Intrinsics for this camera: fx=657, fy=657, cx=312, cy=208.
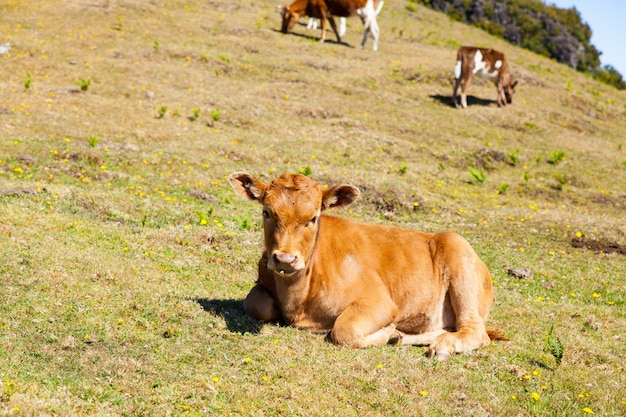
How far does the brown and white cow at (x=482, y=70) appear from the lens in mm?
31469

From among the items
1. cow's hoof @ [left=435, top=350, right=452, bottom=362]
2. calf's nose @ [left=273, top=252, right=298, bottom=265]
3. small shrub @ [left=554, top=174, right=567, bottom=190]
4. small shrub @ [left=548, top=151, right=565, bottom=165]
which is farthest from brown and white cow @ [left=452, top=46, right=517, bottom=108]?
calf's nose @ [left=273, top=252, right=298, bottom=265]

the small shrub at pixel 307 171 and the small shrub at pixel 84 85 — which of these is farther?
the small shrub at pixel 84 85

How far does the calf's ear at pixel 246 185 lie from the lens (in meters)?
7.93

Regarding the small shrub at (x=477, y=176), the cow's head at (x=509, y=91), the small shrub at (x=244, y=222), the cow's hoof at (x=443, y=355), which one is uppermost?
the cow's head at (x=509, y=91)

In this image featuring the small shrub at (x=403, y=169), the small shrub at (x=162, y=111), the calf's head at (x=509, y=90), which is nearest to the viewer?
the small shrub at (x=403, y=169)

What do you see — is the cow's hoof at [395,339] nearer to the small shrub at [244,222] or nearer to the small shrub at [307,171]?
the small shrub at [244,222]

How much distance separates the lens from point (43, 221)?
11.6 m

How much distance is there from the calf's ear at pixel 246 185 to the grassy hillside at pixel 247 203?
1.62 meters

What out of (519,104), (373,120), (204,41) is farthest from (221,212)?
(519,104)

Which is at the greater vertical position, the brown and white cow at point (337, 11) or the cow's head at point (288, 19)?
the brown and white cow at point (337, 11)

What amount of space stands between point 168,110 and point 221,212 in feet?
32.0

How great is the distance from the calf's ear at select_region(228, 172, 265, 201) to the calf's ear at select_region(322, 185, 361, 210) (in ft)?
2.56

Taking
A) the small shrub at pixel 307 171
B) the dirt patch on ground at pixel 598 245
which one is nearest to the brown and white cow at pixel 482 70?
the small shrub at pixel 307 171

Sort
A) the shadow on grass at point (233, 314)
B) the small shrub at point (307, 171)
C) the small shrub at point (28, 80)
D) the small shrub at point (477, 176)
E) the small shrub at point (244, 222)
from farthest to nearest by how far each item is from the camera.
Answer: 1. the small shrub at point (28, 80)
2. the small shrub at point (477, 176)
3. the small shrub at point (307, 171)
4. the small shrub at point (244, 222)
5. the shadow on grass at point (233, 314)
